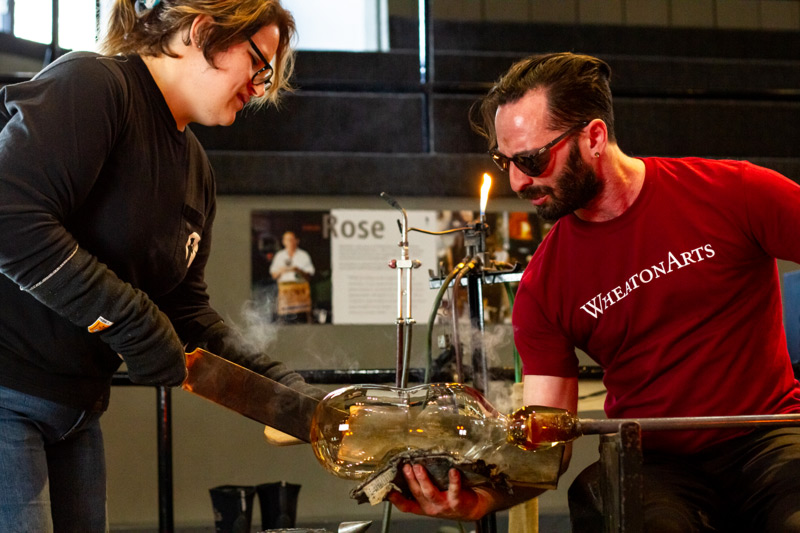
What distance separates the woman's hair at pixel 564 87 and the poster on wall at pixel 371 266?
216cm

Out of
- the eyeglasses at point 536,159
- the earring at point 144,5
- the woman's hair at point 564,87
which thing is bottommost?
the eyeglasses at point 536,159

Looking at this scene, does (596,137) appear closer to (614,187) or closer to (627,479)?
(614,187)

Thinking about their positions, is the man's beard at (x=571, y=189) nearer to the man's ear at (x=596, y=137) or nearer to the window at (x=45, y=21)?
the man's ear at (x=596, y=137)

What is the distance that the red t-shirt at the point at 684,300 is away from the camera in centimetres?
147

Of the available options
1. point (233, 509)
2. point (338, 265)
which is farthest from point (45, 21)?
point (233, 509)

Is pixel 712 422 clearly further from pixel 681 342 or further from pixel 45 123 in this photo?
pixel 45 123

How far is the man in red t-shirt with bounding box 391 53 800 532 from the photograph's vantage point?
1388mm

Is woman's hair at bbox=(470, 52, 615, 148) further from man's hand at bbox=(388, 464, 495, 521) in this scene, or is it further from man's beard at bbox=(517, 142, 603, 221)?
man's hand at bbox=(388, 464, 495, 521)

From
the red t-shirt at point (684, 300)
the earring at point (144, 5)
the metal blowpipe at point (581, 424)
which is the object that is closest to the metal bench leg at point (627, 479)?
the metal blowpipe at point (581, 424)

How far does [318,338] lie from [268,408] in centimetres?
256

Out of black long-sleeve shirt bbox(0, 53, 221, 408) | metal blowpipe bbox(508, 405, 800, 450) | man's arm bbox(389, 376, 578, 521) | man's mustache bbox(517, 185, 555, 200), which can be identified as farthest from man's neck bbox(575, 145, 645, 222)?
black long-sleeve shirt bbox(0, 53, 221, 408)

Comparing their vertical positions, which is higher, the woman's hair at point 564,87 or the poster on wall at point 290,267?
the woman's hair at point 564,87

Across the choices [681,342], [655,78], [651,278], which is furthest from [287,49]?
Answer: [655,78]

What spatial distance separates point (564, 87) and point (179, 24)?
0.80 meters
